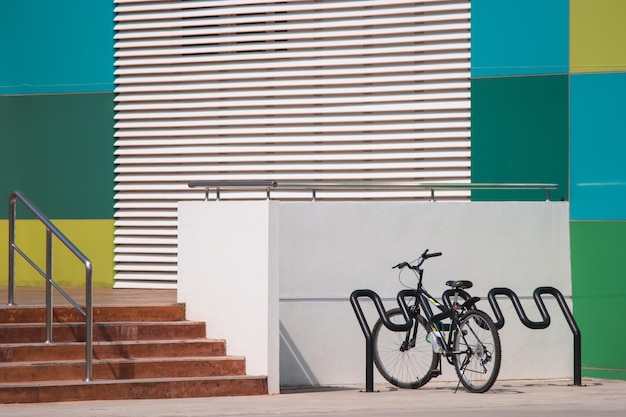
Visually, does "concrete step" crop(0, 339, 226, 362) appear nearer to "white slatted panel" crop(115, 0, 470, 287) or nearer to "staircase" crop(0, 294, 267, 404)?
"staircase" crop(0, 294, 267, 404)

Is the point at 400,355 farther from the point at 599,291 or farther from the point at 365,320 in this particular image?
the point at 599,291

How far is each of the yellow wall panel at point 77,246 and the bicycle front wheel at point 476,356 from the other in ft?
18.1

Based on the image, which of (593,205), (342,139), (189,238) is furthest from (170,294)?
(593,205)

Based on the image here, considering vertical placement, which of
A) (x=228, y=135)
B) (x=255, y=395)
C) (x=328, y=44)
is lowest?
(x=255, y=395)

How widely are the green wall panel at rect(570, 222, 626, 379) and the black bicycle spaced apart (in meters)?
1.31

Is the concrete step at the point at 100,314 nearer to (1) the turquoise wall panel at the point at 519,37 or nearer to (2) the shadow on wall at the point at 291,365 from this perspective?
(2) the shadow on wall at the point at 291,365

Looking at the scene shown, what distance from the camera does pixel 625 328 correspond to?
12.7 m

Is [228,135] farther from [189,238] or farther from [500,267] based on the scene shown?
[500,267]

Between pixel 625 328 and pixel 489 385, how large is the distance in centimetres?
244

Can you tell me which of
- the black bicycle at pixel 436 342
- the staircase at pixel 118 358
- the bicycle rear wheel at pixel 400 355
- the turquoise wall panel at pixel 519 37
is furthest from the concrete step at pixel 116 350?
the turquoise wall panel at pixel 519 37

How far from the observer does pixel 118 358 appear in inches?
451

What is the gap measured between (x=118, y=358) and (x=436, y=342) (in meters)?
3.00

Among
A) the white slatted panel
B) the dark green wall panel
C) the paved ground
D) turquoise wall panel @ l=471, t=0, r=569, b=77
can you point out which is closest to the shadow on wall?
the paved ground

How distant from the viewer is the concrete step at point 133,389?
10.4 metres
